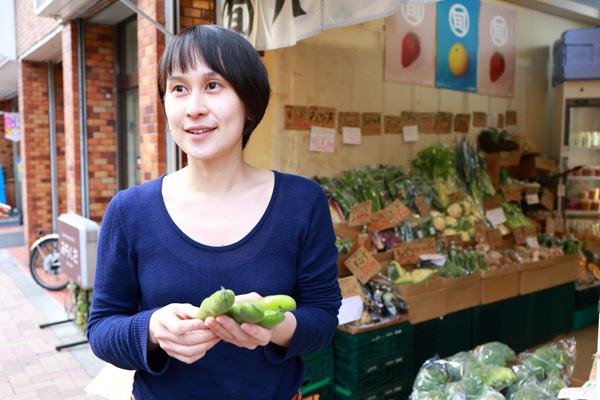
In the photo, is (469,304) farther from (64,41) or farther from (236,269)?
(64,41)

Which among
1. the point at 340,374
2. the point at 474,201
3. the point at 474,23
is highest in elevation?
the point at 474,23

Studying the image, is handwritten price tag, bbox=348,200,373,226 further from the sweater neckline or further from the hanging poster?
the hanging poster

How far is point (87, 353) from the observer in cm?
509

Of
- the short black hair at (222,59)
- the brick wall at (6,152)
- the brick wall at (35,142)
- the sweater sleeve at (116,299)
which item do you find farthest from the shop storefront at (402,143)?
the brick wall at (6,152)

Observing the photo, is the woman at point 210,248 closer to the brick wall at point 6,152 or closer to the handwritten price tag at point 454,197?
the handwritten price tag at point 454,197

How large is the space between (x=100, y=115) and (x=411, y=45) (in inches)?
142

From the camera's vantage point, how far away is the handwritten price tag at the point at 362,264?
12.5 feet

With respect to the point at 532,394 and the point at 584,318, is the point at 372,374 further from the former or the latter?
the point at 584,318

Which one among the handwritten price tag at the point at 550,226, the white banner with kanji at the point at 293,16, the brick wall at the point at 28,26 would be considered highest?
the brick wall at the point at 28,26

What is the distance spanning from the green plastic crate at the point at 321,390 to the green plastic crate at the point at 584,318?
10.7ft

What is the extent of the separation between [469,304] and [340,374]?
1384mm

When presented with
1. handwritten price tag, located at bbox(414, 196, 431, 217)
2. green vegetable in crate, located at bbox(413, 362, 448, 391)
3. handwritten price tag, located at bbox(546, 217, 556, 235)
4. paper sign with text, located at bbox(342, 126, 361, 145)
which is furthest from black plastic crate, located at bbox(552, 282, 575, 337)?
green vegetable in crate, located at bbox(413, 362, 448, 391)

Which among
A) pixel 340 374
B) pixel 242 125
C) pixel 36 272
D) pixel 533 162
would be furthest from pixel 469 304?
pixel 36 272

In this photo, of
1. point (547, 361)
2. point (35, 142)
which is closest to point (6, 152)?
point (35, 142)
